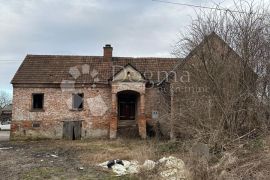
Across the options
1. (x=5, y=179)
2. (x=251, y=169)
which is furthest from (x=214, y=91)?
(x=5, y=179)

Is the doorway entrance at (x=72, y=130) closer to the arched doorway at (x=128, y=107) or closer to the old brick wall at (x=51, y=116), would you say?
the old brick wall at (x=51, y=116)

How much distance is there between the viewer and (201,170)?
8.20m

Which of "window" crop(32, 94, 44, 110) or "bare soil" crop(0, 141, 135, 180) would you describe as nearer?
"bare soil" crop(0, 141, 135, 180)

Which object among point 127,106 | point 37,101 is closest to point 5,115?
point 37,101

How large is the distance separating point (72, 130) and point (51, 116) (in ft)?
5.83

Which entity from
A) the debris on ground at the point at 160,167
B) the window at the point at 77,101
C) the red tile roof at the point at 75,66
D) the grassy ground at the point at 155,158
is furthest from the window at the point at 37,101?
the debris on ground at the point at 160,167

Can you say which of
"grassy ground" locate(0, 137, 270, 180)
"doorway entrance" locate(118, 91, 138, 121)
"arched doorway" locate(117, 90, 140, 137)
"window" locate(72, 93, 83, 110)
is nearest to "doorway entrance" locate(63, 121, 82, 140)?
"window" locate(72, 93, 83, 110)

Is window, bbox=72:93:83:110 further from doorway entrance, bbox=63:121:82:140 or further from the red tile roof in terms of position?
doorway entrance, bbox=63:121:82:140

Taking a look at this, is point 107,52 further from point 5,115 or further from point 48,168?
point 5,115

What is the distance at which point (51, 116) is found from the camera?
81.4 feet

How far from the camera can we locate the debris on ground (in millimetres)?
9086

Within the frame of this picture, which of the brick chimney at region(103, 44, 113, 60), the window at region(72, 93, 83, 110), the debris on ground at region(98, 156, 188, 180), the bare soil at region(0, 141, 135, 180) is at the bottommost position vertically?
the bare soil at region(0, 141, 135, 180)

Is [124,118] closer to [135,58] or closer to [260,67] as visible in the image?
[135,58]

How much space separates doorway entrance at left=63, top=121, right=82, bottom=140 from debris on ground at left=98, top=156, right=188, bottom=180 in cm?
1265
